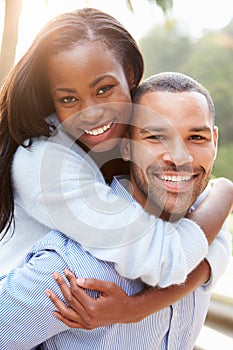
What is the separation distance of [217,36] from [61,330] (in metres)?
20.4

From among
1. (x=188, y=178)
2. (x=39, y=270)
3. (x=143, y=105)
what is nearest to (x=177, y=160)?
(x=188, y=178)

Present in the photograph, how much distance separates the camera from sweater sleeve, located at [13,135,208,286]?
3.66 ft

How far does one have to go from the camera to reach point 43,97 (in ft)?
4.66

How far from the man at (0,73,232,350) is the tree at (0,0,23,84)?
1.41 meters

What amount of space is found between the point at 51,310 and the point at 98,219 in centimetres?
21

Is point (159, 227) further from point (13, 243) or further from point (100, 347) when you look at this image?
point (13, 243)

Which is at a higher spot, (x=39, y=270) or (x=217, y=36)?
(x=39, y=270)

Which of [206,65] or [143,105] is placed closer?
[143,105]

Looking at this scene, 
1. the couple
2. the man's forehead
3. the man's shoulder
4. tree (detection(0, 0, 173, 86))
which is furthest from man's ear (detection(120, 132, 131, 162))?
tree (detection(0, 0, 173, 86))

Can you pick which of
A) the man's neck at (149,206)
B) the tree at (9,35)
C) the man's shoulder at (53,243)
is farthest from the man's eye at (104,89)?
the tree at (9,35)

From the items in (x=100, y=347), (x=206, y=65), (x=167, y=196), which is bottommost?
(x=206, y=65)

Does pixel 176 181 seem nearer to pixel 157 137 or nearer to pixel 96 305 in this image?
pixel 157 137

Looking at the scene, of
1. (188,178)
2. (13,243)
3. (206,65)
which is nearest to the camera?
(188,178)

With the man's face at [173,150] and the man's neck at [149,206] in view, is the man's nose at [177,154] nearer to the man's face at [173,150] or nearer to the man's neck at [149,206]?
the man's face at [173,150]
